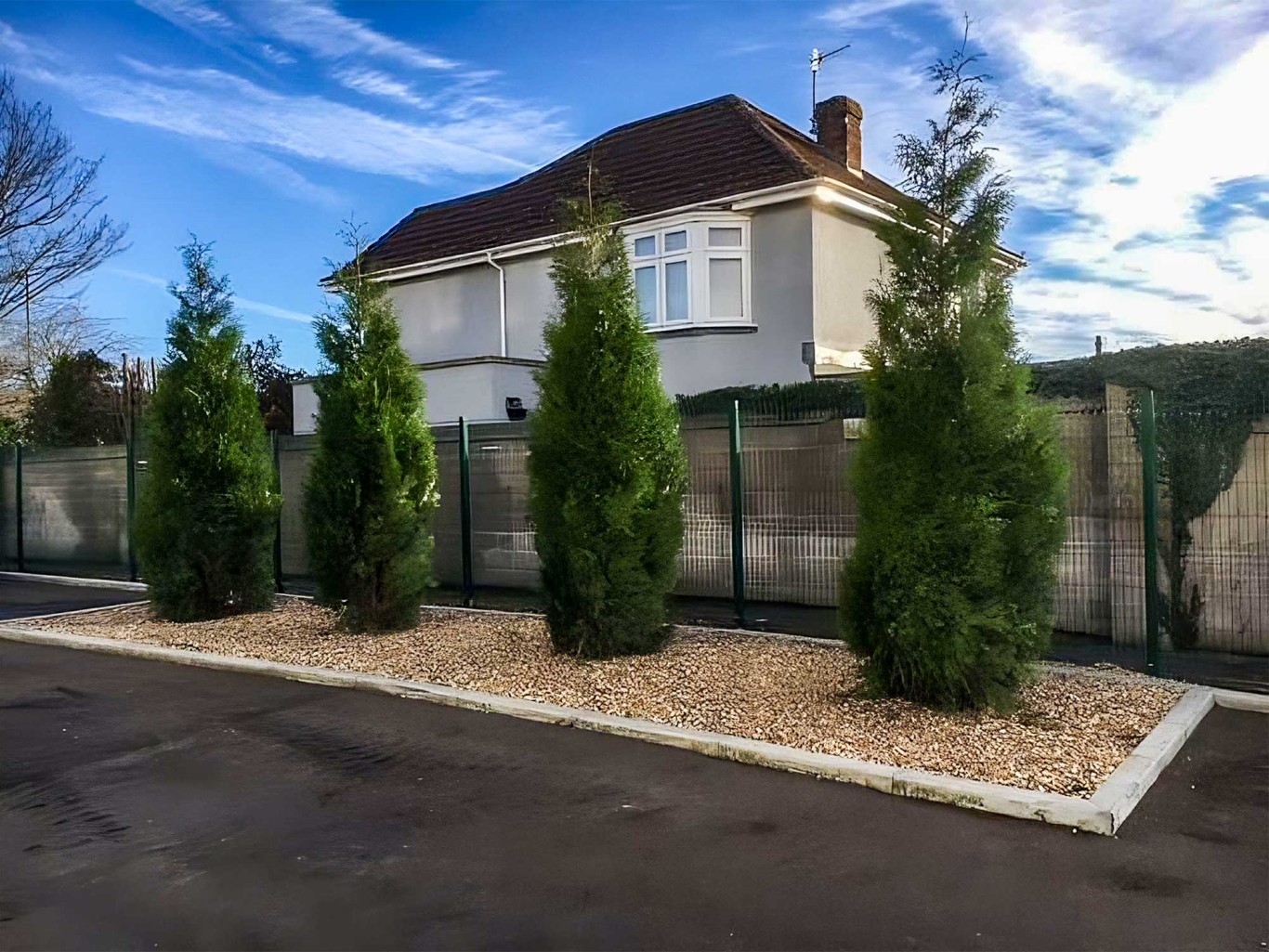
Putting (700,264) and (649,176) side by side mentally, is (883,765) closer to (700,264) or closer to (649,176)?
(700,264)

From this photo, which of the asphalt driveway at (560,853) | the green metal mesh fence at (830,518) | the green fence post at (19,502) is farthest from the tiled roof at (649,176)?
the asphalt driveway at (560,853)

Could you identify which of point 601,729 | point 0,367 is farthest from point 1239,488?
point 0,367

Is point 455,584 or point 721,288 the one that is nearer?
point 455,584

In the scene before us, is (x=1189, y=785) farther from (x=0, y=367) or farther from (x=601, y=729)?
(x=0, y=367)

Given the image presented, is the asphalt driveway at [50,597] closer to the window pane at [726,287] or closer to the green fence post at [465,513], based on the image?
the green fence post at [465,513]

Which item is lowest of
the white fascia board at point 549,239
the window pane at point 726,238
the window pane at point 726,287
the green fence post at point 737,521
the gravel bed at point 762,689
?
the gravel bed at point 762,689

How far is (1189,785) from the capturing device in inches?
196

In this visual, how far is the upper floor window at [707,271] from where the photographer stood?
51.0ft

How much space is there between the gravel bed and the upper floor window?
748 cm

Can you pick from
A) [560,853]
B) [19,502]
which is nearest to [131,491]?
[19,502]

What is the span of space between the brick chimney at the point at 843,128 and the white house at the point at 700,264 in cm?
3

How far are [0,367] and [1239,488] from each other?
2642 centimetres

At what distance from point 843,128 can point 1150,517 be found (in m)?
13.6

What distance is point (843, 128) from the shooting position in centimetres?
1861
